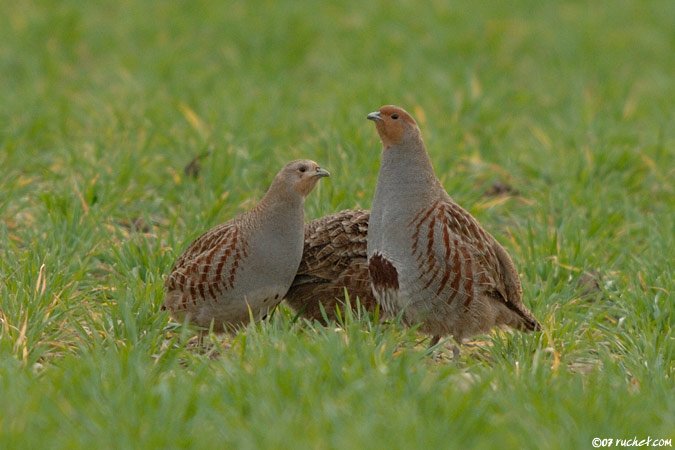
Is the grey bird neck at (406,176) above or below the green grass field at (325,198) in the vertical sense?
above

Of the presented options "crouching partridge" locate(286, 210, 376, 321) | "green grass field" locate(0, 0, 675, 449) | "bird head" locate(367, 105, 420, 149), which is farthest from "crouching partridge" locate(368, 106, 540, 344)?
"crouching partridge" locate(286, 210, 376, 321)

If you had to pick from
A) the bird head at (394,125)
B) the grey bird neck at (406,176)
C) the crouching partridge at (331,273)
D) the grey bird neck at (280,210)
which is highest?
the bird head at (394,125)

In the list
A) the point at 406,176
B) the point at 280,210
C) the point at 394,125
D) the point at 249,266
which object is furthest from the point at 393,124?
the point at 249,266

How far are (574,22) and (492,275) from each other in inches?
310

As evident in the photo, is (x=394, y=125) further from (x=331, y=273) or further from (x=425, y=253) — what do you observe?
(x=331, y=273)

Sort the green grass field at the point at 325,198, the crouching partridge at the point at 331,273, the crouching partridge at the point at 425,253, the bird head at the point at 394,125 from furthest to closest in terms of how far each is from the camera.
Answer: the crouching partridge at the point at 331,273 → the bird head at the point at 394,125 → the crouching partridge at the point at 425,253 → the green grass field at the point at 325,198

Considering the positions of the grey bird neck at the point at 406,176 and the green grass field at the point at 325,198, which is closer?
the green grass field at the point at 325,198

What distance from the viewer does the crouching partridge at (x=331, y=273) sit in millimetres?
4895

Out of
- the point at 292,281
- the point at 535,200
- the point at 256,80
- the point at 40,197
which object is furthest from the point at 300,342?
the point at 256,80

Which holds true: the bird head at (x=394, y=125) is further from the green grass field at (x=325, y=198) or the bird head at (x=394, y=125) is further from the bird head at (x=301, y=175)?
the green grass field at (x=325, y=198)

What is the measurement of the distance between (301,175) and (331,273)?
1.42 feet

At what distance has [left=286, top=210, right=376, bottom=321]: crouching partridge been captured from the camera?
193 inches

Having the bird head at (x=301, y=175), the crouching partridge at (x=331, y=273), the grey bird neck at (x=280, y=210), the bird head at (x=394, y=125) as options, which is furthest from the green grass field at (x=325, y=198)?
the bird head at (x=394, y=125)

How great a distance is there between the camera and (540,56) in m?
11.2
